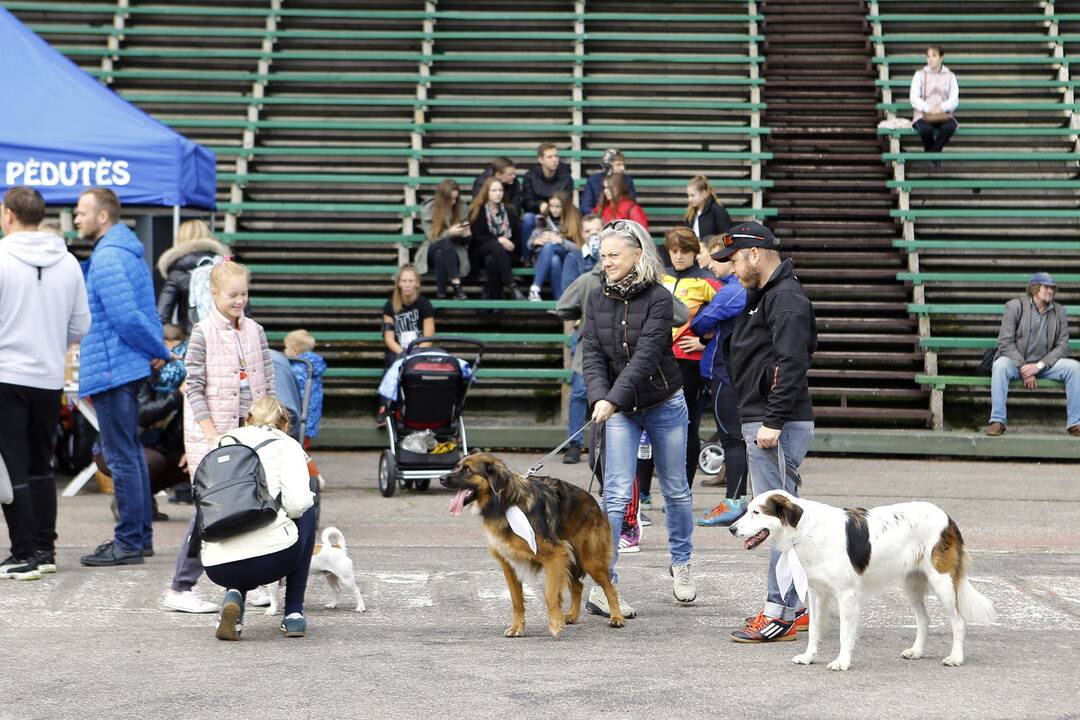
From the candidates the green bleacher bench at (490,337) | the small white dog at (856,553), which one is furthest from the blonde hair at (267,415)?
the green bleacher bench at (490,337)

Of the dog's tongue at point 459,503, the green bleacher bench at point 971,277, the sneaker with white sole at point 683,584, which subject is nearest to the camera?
the dog's tongue at point 459,503

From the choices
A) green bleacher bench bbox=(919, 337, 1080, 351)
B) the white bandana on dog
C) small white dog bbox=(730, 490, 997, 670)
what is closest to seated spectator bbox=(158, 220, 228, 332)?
the white bandana on dog

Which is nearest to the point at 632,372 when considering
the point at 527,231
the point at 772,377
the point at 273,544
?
the point at 772,377

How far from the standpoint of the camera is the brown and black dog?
6941mm

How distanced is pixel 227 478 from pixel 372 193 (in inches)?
470

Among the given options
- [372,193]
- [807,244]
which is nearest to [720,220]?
[807,244]

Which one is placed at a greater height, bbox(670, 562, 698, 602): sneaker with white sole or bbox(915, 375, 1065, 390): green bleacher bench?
bbox(915, 375, 1065, 390): green bleacher bench

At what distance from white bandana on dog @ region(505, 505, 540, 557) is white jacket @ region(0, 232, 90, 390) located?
327 centimetres

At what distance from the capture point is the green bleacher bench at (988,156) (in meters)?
18.2

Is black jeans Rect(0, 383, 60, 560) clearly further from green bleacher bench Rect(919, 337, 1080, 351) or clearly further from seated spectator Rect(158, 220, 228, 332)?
green bleacher bench Rect(919, 337, 1080, 351)

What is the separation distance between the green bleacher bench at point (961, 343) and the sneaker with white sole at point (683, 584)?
8.35m

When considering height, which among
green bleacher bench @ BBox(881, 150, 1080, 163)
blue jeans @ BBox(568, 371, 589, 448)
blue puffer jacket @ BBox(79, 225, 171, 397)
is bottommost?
blue jeans @ BBox(568, 371, 589, 448)

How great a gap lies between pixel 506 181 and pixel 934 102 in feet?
18.8

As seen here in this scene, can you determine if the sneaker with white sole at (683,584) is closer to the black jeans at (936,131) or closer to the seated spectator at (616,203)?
the seated spectator at (616,203)
